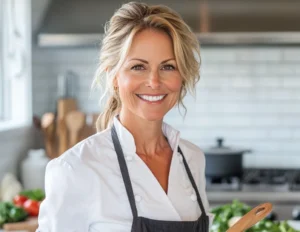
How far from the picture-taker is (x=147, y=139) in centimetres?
153

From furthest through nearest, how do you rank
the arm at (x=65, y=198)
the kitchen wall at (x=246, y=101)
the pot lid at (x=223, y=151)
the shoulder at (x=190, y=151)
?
the kitchen wall at (x=246, y=101) < the pot lid at (x=223, y=151) < the shoulder at (x=190, y=151) < the arm at (x=65, y=198)

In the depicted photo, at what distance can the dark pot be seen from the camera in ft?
13.4

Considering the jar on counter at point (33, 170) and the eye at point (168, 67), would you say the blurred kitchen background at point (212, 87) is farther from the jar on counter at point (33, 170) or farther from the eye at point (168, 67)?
the eye at point (168, 67)

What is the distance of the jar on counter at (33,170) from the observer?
397 centimetres

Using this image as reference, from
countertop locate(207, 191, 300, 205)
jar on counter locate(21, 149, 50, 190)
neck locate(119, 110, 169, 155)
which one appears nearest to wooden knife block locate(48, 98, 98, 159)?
jar on counter locate(21, 149, 50, 190)

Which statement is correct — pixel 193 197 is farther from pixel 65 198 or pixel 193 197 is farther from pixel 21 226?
pixel 21 226

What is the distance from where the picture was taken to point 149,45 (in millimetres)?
1396

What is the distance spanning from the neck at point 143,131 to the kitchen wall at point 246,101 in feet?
9.99

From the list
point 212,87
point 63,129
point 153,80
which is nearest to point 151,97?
point 153,80

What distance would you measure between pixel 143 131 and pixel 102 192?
193 millimetres

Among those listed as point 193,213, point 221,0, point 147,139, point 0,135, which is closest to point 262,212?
point 193,213

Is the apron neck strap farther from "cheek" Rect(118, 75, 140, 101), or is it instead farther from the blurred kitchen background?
the blurred kitchen background

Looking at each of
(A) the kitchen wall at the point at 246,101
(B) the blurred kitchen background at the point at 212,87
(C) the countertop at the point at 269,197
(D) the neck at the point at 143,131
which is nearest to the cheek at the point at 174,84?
(D) the neck at the point at 143,131

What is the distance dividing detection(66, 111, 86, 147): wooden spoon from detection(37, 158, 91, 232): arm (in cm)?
279
